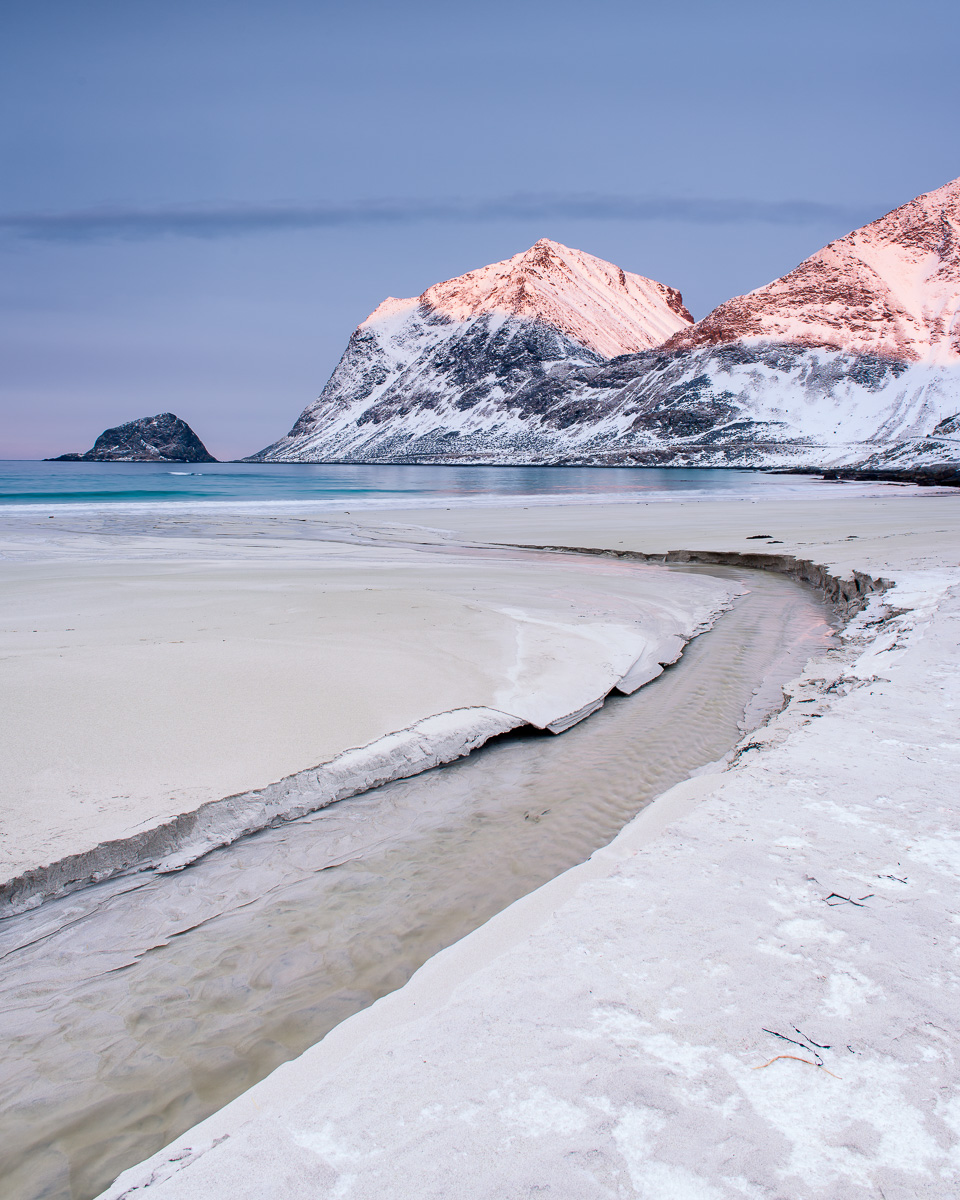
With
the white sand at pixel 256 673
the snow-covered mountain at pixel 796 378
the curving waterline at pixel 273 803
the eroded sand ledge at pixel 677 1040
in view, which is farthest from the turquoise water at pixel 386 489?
the eroded sand ledge at pixel 677 1040

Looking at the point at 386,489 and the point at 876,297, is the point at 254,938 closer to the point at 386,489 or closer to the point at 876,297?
the point at 386,489

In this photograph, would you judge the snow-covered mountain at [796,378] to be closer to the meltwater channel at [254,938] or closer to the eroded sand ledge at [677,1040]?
the meltwater channel at [254,938]

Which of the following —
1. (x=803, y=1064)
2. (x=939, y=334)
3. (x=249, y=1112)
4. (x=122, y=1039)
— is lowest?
(x=122, y=1039)

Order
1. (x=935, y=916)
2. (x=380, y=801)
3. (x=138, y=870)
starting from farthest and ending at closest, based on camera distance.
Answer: (x=380, y=801)
(x=138, y=870)
(x=935, y=916)

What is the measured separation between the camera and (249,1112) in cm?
182

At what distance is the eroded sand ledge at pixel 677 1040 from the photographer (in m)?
1.56

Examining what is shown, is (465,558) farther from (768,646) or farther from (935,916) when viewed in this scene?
(935,916)

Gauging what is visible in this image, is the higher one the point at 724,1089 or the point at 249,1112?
the point at 724,1089

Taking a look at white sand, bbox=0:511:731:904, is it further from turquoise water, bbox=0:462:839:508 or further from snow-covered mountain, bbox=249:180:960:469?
snow-covered mountain, bbox=249:180:960:469

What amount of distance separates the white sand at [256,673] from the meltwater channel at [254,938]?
235 millimetres

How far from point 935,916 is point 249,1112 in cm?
220

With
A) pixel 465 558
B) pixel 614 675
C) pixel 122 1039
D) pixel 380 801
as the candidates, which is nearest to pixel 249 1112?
pixel 122 1039

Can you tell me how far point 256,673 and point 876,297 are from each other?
141m

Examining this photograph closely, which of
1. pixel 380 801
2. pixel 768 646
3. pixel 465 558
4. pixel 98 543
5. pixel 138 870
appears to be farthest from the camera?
pixel 98 543
